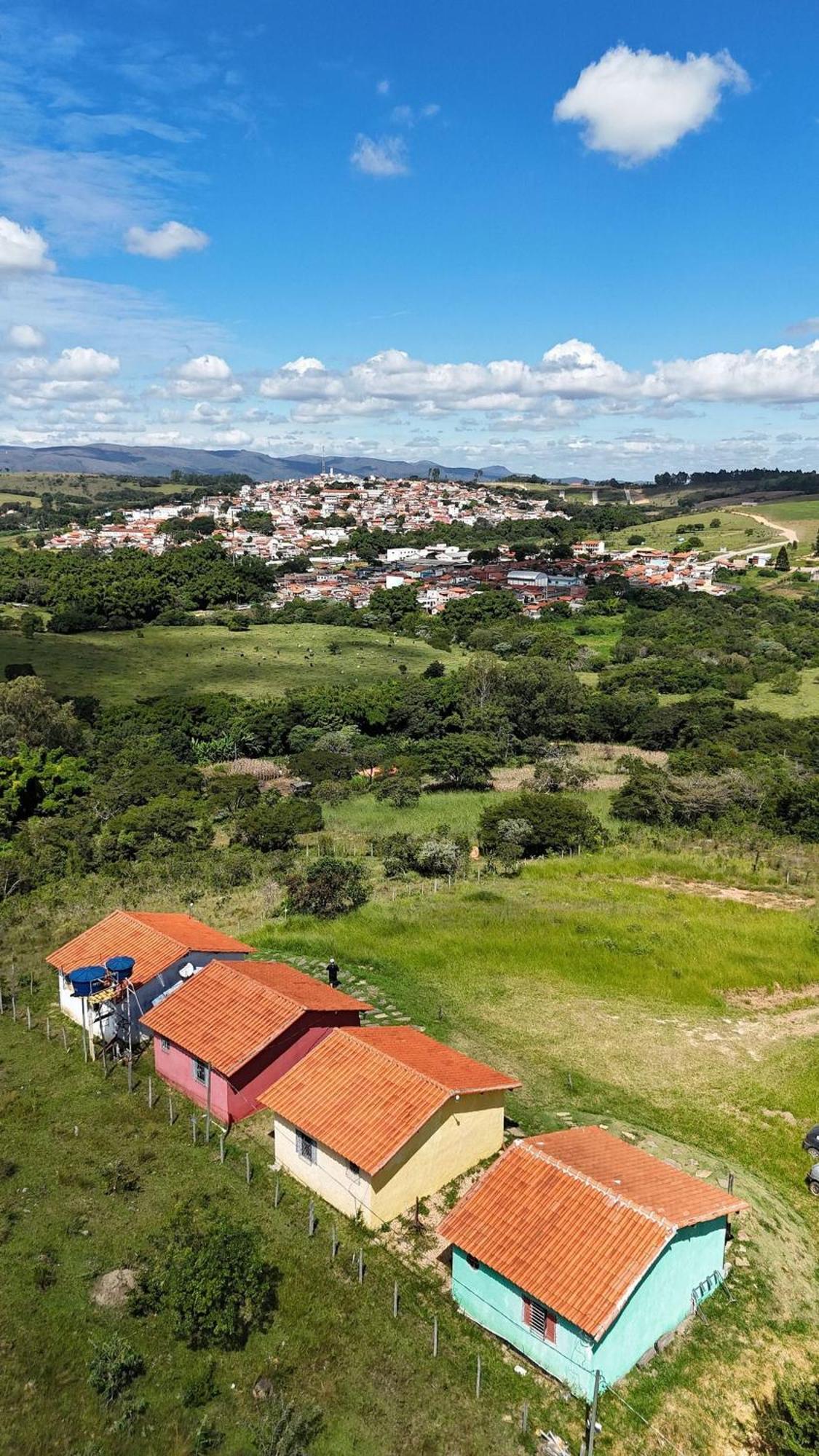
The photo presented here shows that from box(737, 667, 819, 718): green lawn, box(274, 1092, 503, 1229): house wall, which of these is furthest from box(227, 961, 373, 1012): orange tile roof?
box(737, 667, 819, 718): green lawn

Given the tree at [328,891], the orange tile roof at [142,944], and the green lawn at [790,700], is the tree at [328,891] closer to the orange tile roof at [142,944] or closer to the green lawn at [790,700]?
the orange tile roof at [142,944]

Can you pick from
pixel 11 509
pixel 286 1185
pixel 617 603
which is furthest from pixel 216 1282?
pixel 11 509

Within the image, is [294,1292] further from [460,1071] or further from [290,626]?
[290,626]

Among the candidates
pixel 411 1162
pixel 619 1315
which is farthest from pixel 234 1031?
pixel 619 1315

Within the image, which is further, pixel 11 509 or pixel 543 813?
pixel 11 509

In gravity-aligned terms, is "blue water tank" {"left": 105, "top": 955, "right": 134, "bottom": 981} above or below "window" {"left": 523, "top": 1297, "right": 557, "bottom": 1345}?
above

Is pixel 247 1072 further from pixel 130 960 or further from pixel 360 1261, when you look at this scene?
pixel 360 1261

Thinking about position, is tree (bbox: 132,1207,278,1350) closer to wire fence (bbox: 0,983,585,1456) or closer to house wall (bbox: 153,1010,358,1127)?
wire fence (bbox: 0,983,585,1456)
